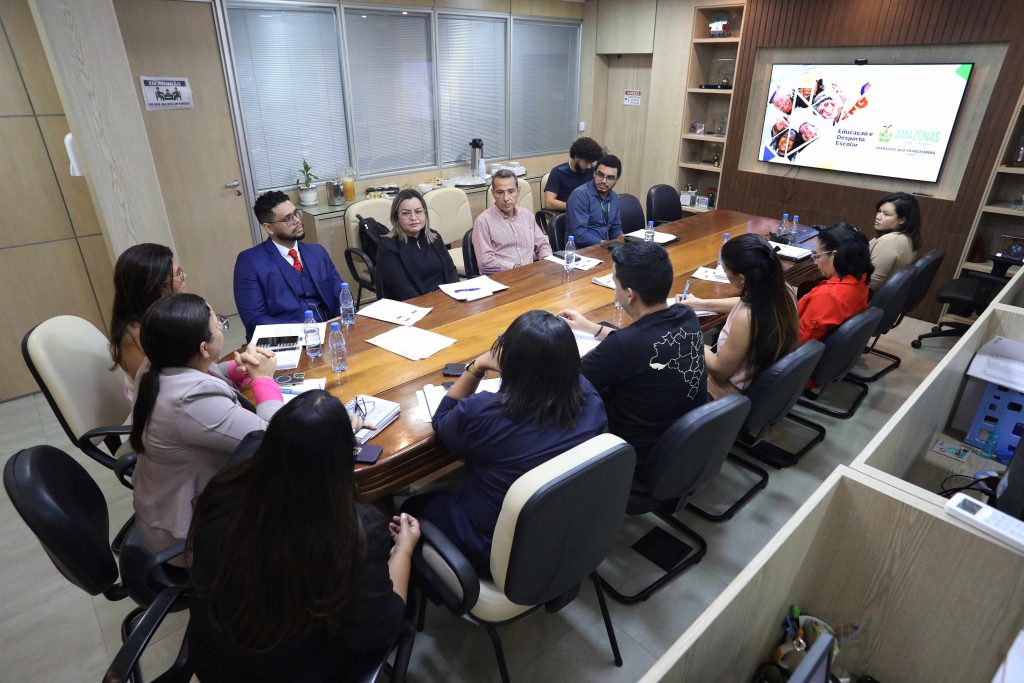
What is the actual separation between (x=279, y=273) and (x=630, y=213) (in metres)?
2.91

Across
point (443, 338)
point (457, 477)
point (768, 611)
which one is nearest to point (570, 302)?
point (443, 338)

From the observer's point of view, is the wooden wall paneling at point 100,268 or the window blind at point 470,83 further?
the window blind at point 470,83

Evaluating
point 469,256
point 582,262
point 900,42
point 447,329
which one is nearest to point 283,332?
point 447,329

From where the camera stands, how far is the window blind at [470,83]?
→ 553 centimetres

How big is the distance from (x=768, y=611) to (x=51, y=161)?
4.27m

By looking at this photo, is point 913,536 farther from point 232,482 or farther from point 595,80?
point 595,80

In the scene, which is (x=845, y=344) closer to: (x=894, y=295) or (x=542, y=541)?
(x=894, y=295)

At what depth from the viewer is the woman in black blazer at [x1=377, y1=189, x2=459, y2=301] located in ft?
10.6

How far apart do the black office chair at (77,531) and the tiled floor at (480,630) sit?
0.57m

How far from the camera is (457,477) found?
276 cm

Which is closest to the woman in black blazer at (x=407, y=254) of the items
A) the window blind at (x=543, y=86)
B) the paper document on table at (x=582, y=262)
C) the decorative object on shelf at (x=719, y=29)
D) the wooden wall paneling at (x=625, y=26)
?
the paper document on table at (x=582, y=262)

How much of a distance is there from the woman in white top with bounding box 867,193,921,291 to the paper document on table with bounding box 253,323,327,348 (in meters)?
3.20

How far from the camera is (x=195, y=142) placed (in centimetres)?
421

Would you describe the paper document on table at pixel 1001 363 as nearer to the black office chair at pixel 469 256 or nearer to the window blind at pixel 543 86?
the black office chair at pixel 469 256
